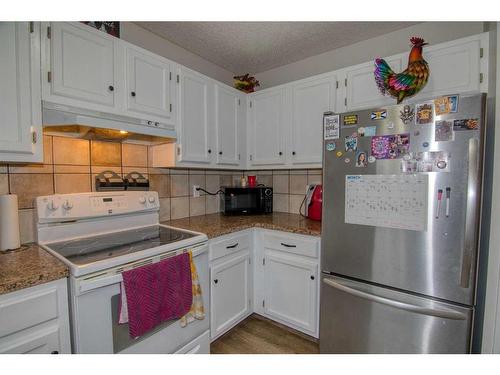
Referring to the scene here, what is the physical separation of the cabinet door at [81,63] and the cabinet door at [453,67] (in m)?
1.93

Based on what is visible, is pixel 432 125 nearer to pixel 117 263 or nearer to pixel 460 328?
pixel 460 328

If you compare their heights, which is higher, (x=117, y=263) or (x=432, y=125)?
(x=432, y=125)

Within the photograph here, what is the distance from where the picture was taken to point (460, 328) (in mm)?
1159

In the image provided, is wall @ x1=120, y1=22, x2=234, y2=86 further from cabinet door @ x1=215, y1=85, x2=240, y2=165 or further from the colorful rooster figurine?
the colorful rooster figurine

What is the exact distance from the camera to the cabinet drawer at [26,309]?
2.90ft

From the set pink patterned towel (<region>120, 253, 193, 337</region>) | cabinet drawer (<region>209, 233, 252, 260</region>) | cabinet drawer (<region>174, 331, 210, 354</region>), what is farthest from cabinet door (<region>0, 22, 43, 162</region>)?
cabinet drawer (<region>174, 331, 210, 354</region>)

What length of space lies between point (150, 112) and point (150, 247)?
894 millimetres

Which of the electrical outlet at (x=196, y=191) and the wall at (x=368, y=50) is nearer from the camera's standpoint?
the wall at (x=368, y=50)

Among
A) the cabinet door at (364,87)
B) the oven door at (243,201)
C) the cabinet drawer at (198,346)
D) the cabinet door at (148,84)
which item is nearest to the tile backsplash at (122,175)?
the oven door at (243,201)

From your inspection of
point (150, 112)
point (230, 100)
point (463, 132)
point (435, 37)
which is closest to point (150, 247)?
point (150, 112)

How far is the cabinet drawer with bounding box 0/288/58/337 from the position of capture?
89 cm

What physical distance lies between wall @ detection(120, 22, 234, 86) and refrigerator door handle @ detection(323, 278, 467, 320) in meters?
2.19

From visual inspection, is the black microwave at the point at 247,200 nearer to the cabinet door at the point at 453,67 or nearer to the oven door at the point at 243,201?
the oven door at the point at 243,201
